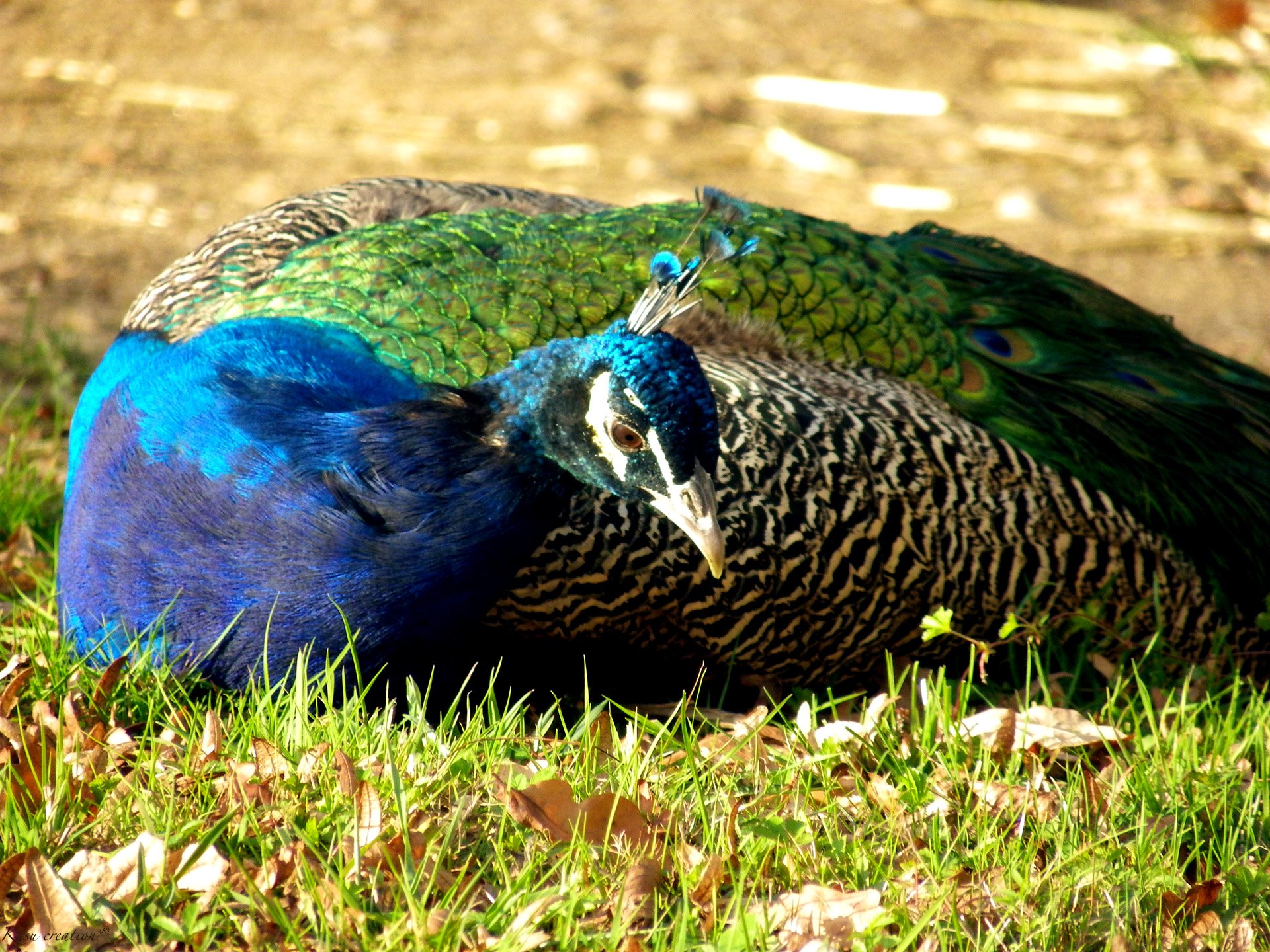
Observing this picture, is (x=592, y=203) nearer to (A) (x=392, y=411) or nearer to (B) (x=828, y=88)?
(A) (x=392, y=411)

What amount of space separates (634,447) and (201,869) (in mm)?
919

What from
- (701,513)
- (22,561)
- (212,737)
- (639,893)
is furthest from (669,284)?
(22,561)

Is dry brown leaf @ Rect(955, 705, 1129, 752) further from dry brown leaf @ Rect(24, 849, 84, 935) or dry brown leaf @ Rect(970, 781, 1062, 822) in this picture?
dry brown leaf @ Rect(24, 849, 84, 935)

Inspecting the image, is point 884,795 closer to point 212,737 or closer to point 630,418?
point 630,418

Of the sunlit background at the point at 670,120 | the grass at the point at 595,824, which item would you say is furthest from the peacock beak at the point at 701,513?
the sunlit background at the point at 670,120

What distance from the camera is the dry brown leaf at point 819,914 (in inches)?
82.8

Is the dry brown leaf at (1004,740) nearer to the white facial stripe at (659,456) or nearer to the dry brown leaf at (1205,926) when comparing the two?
the dry brown leaf at (1205,926)

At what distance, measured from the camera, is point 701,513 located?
236cm

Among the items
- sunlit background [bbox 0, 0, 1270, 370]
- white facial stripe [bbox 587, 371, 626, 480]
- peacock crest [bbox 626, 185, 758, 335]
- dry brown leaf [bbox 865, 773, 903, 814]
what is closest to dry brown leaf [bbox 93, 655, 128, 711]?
white facial stripe [bbox 587, 371, 626, 480]

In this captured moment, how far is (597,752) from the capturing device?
2.54 meters

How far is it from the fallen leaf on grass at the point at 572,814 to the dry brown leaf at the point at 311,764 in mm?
318

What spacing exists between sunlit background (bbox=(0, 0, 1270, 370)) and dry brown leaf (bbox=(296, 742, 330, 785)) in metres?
2.59

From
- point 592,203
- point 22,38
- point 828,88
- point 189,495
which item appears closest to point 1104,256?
point 828,88

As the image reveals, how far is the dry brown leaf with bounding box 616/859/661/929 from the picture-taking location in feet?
6.87
